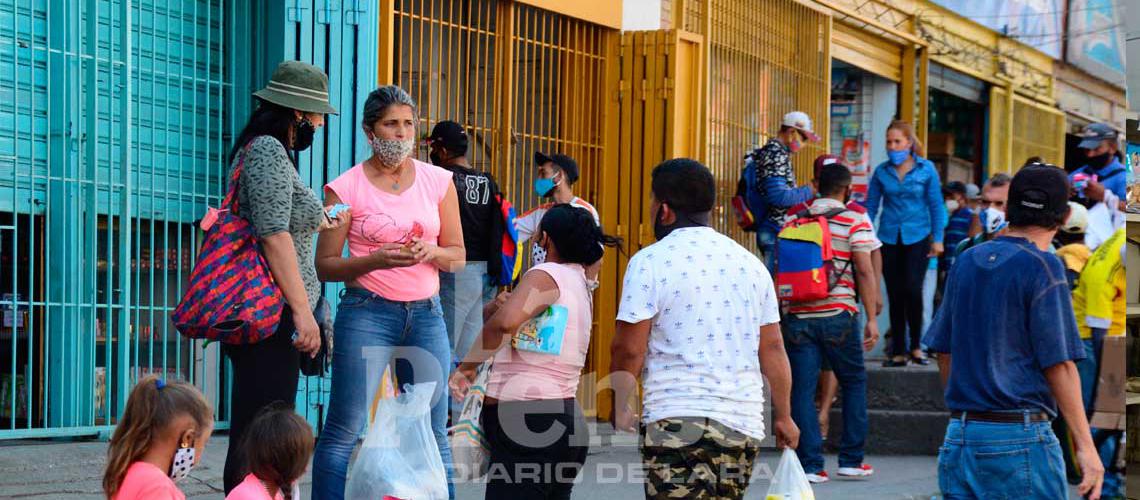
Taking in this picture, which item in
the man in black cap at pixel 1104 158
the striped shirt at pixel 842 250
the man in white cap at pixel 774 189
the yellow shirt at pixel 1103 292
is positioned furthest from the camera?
the man in white cap at pixel 774 189

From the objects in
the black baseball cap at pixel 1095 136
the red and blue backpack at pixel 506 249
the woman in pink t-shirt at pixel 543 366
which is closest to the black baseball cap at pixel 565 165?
the red and blue backpack at pixel 506 249

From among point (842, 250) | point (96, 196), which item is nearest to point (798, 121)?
point (842, 250)

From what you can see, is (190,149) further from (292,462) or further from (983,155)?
(983,155)

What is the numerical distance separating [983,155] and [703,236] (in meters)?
13.2

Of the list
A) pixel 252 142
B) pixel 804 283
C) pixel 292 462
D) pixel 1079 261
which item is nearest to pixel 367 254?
pixel 252 142

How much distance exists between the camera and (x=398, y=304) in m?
6.11

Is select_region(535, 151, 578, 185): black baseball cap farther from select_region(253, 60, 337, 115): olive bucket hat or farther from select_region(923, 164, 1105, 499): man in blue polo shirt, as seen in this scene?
A: select_region(923, 164, 1105, 499): man in blue polo shirt

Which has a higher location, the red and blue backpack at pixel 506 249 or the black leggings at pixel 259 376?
the red and blue backpack at pixel 506 249

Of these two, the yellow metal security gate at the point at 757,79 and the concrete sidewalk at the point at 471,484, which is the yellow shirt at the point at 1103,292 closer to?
the concrete sidewalk at the point at 471,484

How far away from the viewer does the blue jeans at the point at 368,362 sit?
5945mm

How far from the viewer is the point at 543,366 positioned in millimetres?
5473

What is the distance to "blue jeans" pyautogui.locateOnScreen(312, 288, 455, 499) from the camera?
19.5 feet

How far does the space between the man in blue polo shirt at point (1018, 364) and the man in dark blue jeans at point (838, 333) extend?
11.3 ft

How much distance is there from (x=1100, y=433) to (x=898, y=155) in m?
3.57
